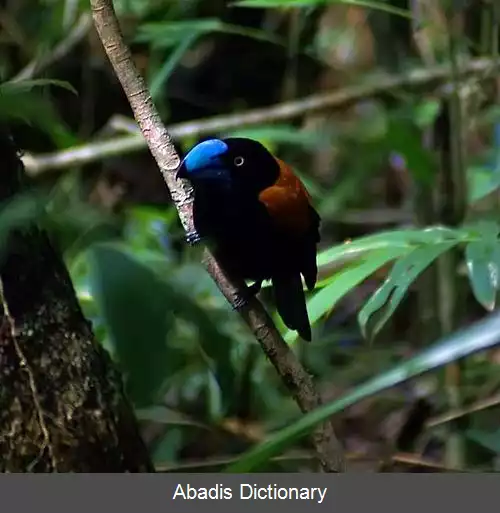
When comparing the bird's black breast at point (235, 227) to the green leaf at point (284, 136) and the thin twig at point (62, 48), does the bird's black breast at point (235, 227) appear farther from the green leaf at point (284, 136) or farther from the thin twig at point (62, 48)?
the thin twig at point (62, 48)

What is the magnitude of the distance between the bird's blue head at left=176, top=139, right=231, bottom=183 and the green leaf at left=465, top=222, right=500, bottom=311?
229 mm

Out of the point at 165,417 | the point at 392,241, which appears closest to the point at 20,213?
the point at 392,241

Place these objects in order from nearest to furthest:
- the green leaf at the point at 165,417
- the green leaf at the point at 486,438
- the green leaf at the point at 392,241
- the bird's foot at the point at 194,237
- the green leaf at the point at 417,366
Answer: the green leaf at the point at 417,366 < the bird's foot at the point at 194,237 < the green leaf at the point at 392,241 < the green leaf at the point at 486,438 < the green leaf at the point at 165,417

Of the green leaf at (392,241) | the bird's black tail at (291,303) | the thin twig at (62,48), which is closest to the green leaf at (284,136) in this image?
the thin twig at (62,48)

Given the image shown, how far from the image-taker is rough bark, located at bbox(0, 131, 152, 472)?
0.72 meters

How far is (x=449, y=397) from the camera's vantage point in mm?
1047

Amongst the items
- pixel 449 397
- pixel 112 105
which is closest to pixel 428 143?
pixel 449 397

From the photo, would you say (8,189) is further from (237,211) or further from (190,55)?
(190,55)

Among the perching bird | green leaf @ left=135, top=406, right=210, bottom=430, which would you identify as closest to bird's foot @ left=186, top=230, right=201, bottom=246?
the perching bird

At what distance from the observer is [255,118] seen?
1.36 metres

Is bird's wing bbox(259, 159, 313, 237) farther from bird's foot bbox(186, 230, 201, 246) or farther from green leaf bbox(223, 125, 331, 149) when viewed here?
green leaf bbox(223, 125, 331, 149)

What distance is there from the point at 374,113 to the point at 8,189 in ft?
3.01

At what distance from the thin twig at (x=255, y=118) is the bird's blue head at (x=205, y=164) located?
63cm

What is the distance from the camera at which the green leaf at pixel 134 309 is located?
1.73ft
